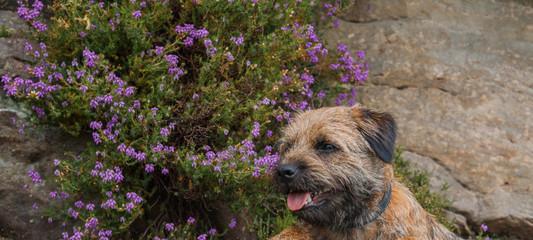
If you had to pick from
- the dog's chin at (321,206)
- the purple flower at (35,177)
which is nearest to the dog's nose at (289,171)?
the dog's chin at (321,206)

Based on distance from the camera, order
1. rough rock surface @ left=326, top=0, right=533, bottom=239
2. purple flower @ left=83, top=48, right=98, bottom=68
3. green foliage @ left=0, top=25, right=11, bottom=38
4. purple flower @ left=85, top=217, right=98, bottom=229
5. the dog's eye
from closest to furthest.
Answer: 1. the dog's eye
2. purple flower @ left=85, top=217, right=98, bottom=229
3. purple flower @ left=83, top=48, right=98, bottom=68
4. green foliage @ left=0, top=25, right=11, bottom=38
5. rough rock surface @ left=326, top=0, right=533, bottom=239

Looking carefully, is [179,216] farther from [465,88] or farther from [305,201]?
[465,88]

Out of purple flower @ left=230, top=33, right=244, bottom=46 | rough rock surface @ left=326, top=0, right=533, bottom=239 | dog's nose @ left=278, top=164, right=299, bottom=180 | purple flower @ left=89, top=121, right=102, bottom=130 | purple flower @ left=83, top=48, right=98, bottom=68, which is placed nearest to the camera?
dog's nose @ left=278, top=164, right=299, bottom=180

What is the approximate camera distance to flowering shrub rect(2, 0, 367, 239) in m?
5.23

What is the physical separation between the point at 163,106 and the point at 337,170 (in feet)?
5.56

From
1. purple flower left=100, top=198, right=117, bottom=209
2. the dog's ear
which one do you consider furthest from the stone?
the dog's ear

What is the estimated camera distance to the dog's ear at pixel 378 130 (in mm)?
4422

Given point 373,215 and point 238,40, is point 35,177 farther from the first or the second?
point 373,215

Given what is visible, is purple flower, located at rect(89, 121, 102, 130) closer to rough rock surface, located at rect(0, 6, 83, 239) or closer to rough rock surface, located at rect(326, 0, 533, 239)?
rough rock surface, located at rect(0, 6, 83, 239)

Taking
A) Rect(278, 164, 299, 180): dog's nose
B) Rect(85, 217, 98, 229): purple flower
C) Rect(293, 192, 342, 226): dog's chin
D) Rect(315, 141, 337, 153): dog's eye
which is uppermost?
Rect(315, 141, 337, 153): dog's eye

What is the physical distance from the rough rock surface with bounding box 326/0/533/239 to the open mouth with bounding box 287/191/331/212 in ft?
9.22

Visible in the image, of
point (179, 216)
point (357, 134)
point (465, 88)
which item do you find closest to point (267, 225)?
point (179, 216)

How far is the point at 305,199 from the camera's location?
4410mm

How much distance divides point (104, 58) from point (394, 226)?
269 cm
